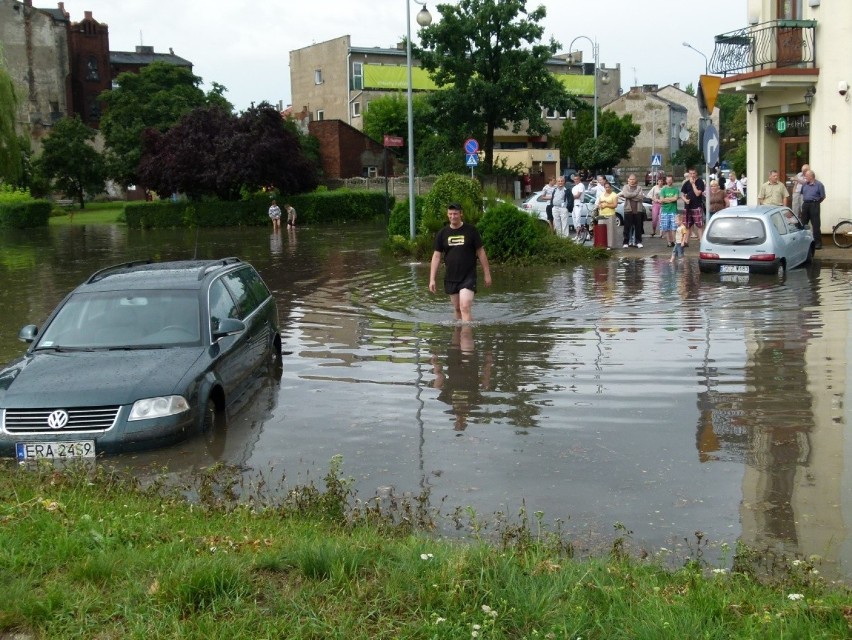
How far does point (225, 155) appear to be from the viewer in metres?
56.1

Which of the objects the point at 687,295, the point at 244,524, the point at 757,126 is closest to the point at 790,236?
the point at 687,295

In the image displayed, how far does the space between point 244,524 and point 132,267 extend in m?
5.86

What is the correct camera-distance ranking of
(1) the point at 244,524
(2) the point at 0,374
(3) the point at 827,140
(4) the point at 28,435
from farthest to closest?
(3) the point at 827,140 < (2) the point at 0,374 < (4) the point at 28,435 < (1) the point at 244,524

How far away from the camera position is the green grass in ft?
213

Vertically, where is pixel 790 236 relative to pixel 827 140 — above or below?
below

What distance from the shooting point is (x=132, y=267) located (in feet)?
37.1

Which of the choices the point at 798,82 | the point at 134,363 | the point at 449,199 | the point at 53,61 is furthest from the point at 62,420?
the point at 53,61

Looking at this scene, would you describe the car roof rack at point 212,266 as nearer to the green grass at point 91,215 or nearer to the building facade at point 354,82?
the green grass at point 91,215

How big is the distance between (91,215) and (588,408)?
69.1m

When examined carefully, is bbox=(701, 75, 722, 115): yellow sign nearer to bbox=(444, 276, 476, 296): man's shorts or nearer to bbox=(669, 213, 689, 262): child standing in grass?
bbox=(669, 213, 689, 262): child standing in grass

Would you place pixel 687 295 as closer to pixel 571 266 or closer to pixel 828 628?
pixel 571 266

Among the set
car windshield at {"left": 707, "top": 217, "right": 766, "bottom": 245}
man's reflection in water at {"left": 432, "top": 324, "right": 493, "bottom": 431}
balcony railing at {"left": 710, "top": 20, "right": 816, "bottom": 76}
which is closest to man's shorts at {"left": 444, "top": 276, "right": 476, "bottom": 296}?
man's reflection in water at {"left": 432, "top": 324, "right": 493, "bottom": 431}

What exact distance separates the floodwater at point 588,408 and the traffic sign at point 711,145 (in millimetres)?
2329

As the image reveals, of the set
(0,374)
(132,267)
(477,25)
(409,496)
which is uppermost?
(477,25)
